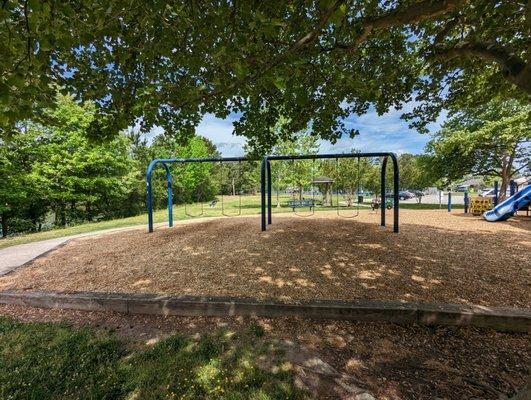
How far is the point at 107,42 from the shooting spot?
3.90 m

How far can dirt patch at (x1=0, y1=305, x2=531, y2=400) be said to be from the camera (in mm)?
2264

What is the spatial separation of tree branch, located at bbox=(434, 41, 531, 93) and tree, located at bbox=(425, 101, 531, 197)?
47.4ft

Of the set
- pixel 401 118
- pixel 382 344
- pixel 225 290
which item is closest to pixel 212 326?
pixel 225 290

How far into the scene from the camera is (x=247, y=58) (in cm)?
296

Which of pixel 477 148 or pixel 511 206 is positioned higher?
pixel 477 148

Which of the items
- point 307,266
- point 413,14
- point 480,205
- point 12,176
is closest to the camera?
point 413,14

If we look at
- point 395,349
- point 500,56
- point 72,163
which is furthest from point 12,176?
point 500,56

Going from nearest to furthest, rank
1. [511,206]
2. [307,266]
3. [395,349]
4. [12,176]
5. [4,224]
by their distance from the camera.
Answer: [395,349]
[307,266]
[511,206]
[12,176]
[4,224]

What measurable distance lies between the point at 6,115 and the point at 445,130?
23.9 metres

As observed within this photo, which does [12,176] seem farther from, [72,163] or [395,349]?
[395,349]

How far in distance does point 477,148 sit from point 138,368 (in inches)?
915

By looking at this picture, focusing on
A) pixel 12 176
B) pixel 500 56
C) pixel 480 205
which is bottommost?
pixel 480 205

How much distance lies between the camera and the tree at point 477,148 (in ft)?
54.9

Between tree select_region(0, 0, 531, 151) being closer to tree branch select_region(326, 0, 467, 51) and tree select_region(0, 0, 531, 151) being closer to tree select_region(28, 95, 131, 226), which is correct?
tree branch select_region(326, 0, 467, 51)
